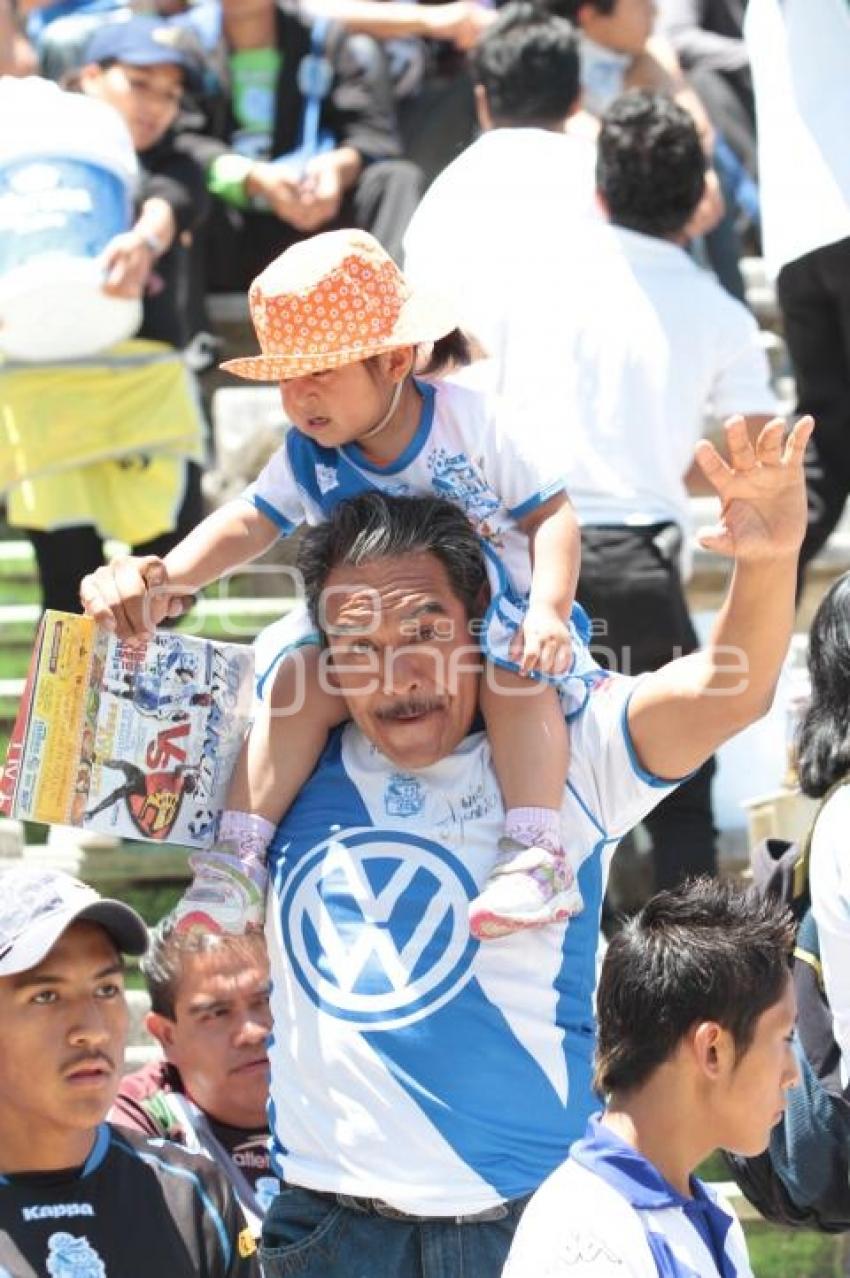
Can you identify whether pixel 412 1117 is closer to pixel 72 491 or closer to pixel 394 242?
pixel 72 491

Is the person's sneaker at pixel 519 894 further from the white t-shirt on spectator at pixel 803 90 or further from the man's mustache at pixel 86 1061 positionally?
the white t-shirt on spectator at pixel 803 90

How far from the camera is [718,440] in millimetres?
7418

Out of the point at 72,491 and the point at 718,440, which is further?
the point at 718,440

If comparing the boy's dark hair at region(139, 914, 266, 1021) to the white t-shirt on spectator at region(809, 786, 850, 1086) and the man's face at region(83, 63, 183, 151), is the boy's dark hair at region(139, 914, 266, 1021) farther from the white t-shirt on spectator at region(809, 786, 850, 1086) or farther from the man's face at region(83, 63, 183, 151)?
the man's face at region(83, 63, 183, 151)

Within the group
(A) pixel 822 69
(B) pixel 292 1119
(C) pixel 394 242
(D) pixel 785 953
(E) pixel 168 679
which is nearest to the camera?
(D) pixel 785 953

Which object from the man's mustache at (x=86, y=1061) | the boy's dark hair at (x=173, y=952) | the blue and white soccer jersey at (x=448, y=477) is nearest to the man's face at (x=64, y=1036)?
the man's mustache at (x=86, y=1061)

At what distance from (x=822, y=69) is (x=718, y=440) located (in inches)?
80.7

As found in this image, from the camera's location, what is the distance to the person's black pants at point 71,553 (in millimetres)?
6285

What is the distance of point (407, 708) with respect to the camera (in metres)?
3.62

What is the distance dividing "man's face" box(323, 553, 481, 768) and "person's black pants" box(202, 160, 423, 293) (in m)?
3.47

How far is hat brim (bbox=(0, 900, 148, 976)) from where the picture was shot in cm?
345

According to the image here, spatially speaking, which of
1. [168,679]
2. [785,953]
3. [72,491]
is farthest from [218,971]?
[72,491]

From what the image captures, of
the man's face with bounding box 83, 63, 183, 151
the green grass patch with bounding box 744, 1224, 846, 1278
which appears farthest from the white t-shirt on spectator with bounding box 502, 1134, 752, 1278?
the man's face with bounding box 83, 63, 183, 151

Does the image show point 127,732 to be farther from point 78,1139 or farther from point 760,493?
point 760,493
